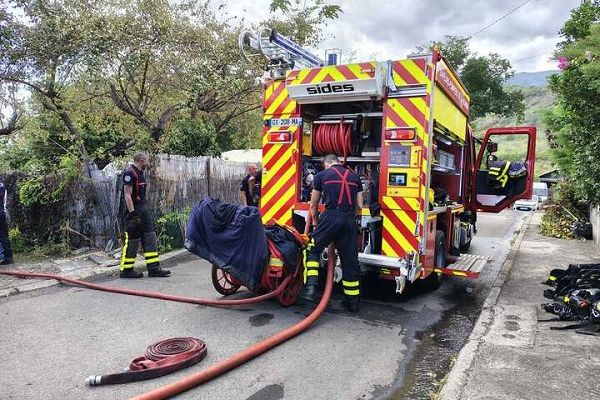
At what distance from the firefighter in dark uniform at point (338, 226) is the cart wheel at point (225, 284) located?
0.98 meters

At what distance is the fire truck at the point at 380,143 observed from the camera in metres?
5.04

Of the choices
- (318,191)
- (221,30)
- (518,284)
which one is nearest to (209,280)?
(318,191)

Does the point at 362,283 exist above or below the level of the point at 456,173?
below

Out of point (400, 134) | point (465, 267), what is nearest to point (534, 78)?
point (465, 267)

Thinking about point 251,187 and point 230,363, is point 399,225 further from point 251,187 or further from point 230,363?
point 251,187

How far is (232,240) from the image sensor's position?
472 centimetres

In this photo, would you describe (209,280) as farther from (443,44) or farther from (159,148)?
(443,44)

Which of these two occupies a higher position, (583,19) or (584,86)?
(583,19)

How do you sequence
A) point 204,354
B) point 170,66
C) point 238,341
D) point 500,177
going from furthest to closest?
1. point 170,66
2. point 500,177
3. point 238,341
4. point 204,354

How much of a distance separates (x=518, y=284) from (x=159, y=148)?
33.7 feet

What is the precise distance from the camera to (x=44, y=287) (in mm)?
5805

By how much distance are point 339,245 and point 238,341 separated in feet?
5.03

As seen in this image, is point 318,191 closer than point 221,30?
Yes

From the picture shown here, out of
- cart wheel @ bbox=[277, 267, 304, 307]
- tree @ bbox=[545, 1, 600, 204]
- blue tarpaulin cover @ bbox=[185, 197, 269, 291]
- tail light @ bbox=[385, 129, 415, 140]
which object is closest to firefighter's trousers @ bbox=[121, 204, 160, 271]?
blue tarpaulin cover @ bbox=[185, 197, 269, 291]
